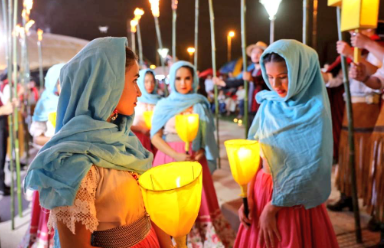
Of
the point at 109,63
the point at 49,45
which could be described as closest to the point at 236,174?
the point at 109,63

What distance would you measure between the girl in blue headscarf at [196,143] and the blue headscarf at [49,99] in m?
0.93

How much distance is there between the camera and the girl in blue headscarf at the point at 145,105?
11.5 ft

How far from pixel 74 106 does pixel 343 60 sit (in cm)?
225

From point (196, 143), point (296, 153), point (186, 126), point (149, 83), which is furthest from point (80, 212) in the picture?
point (149, 83)

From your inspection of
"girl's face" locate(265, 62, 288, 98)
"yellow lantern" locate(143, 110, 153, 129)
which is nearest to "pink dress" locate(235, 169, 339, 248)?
"girl's face" locate(265, 62, 288, 98)

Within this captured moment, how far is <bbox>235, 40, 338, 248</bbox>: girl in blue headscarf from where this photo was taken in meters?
1.45

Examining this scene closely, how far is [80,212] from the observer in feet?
3.15

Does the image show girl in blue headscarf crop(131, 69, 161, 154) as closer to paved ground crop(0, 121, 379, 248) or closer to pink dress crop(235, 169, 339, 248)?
paved ground crop(0, 121, 379, 248)

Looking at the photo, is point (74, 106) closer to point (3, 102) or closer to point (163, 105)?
point (163, 105)

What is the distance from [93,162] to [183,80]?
197 centimetres

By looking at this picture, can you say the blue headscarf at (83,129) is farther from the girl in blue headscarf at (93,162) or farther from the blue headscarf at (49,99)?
the blue headscarf at (49,99)

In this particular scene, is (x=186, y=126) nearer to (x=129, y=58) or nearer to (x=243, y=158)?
(x=243, y=158)

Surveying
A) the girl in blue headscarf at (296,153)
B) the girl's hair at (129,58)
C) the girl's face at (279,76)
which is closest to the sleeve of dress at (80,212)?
the girl's hair at (129,58)

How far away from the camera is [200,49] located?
44.4 ft
